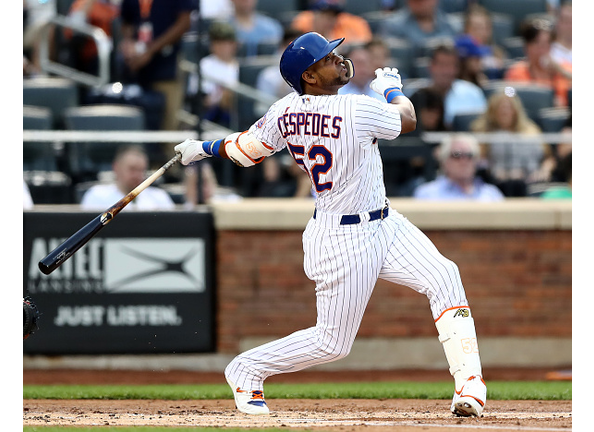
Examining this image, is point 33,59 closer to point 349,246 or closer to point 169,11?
point 169,11

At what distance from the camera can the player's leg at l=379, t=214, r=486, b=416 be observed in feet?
14.5

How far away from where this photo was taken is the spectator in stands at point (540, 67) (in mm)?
9508

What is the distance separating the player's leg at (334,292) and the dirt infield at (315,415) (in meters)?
0.33

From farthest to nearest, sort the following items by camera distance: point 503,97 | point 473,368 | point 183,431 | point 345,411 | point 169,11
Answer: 1. point 169,11
2. point 503,97
3. point 345,411
4. point 473,368
5. point 183,431

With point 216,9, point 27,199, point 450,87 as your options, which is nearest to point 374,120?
point 27,199

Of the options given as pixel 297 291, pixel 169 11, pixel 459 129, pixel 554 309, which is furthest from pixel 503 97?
pixel 169 11

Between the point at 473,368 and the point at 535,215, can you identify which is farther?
the point at 535,215

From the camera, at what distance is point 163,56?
29.3ft

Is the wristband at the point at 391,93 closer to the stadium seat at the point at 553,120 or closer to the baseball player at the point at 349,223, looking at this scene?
the baseball player at the point at 349,223

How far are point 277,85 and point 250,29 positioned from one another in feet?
4.51

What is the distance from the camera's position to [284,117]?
4512mm

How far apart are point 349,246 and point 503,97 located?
429 centimetres

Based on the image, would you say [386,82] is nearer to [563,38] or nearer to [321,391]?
[321,391]

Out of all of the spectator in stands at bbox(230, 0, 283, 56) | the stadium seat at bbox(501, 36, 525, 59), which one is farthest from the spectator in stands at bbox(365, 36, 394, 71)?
the stadium seat at bbox(501, 36, 525, 59)
